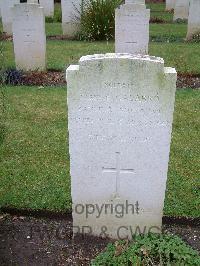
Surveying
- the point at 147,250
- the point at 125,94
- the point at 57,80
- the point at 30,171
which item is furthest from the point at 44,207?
the point at 57,80

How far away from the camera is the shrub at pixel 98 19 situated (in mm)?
11859

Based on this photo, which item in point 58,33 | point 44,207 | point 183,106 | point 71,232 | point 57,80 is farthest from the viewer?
point 58,33

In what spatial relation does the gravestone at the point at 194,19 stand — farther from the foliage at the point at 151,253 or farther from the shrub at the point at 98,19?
the foliage at the point at 151,253

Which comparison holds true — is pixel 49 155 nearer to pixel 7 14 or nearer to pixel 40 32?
pixel 40 32

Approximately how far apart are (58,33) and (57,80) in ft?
19.5

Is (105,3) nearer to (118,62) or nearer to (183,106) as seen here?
(183,106)

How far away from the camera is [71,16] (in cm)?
1313

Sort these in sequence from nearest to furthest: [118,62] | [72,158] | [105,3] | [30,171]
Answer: [118,62]
[72,158]
[30,171]
[105,3]

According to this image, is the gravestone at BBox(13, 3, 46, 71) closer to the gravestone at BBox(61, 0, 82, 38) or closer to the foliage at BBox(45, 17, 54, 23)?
the gravestone at BBox(61, 0, 82, 38)

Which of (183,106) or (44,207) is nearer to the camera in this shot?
(44,207)

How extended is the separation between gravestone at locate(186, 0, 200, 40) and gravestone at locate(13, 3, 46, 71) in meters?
5.17

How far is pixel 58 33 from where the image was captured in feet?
46.3

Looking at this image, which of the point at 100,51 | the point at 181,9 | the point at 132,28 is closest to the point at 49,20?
the point at 181,9

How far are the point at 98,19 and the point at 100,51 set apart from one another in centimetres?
172
